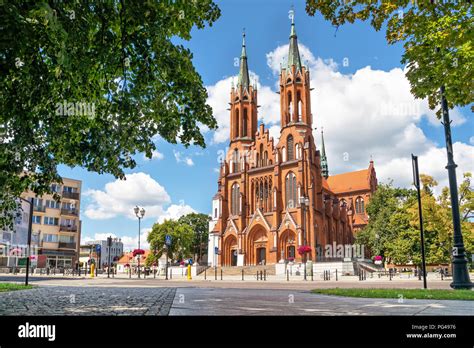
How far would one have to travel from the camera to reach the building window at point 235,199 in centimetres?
6366

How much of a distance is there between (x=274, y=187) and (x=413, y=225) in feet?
71.0

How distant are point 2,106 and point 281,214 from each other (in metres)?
53.1

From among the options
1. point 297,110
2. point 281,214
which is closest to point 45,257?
point 281,214

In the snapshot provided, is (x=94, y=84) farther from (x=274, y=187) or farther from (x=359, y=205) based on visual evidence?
(x=359, y=205)

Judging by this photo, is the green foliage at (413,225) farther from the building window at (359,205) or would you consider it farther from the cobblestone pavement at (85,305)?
the cobblestone pavement at (85,305)

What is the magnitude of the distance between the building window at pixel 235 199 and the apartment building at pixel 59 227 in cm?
2513

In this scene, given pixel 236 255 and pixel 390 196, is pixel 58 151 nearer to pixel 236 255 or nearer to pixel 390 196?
pixel 236 255

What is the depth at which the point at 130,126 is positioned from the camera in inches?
300

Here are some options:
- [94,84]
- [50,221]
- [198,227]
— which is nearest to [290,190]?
[50,221]

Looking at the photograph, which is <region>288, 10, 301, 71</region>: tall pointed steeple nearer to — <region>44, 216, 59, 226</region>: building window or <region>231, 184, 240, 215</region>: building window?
<region>231, 184, 240, 215</region>: building window

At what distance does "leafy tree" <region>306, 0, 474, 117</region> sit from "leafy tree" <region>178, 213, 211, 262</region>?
3281 inches

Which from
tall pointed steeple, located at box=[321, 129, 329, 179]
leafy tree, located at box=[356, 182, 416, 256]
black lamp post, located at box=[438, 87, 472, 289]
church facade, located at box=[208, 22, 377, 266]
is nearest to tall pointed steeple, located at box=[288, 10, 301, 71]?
church facade, located at box=[208, 22, 377, 266]

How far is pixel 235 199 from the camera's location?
64.5 m

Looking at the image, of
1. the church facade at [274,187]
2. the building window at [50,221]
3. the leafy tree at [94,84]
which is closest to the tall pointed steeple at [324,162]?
the church facade at [274,187]
